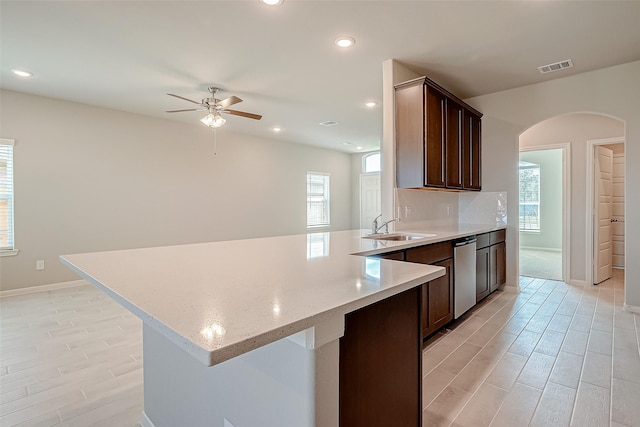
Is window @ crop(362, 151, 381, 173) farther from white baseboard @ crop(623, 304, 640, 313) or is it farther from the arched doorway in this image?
white baseboard @ crop(623, 304, 640, 313)

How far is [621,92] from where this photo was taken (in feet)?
11.4

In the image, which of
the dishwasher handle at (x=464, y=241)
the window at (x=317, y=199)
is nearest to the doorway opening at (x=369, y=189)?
the window at (x=317, y=199)

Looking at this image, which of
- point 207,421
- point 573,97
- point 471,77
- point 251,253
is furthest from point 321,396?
point 573,97

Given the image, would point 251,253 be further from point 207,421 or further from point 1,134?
point 1,134

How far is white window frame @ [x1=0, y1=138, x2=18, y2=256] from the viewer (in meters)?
4.16

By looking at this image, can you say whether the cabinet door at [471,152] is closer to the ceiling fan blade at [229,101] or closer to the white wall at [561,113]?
the white wall at [561,113]

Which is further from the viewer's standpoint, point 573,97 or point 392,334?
point 573,97

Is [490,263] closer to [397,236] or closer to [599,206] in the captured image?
[397,236]

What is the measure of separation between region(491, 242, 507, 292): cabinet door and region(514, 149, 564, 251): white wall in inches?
172

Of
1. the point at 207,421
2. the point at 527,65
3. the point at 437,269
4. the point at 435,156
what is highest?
the point at 527,65

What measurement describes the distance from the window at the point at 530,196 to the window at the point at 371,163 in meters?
3.44

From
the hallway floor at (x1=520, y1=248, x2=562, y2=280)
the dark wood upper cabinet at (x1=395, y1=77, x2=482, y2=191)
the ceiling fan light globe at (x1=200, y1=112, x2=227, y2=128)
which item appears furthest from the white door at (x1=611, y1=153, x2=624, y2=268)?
the ceiling fan light globe at (x1=200, y1=112, x2=227, y2=128)

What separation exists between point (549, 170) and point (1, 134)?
10002mm

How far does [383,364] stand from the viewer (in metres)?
1.22
